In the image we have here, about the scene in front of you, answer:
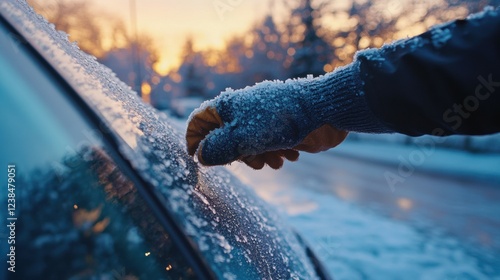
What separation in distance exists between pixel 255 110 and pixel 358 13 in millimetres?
28954

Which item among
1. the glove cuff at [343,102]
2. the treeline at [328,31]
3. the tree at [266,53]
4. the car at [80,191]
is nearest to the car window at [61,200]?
the car at [80,191]

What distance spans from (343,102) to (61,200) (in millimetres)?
907

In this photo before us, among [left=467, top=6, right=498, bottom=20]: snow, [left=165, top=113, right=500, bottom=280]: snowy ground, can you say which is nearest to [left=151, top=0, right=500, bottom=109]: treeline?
[left=165, top=113, right=500, bottom=280]: snowy ground

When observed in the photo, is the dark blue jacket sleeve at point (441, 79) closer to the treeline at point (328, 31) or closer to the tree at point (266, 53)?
the treeline at point (328, 31)

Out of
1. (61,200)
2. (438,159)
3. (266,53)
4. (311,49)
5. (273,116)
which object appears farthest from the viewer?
(266,53)

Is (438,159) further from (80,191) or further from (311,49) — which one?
(311,49)

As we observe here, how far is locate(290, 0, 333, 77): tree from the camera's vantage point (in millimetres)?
28031

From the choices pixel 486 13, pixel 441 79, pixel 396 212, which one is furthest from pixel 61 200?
Result: pixel 396 212

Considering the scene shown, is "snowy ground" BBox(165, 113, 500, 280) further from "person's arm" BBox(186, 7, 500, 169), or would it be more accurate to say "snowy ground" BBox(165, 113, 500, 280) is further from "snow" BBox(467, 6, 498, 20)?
"snow" BBox(467, 6, 498, 20)

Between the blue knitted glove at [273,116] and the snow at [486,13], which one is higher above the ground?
the blue knitted glove at [273,116]

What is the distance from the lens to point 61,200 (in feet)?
2.14

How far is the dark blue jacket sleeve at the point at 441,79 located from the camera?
1036 millimetres

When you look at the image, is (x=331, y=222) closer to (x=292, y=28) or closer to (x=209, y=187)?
(x=209, y=187)

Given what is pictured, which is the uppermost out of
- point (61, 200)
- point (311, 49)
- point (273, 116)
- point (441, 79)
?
point (311, 49)
